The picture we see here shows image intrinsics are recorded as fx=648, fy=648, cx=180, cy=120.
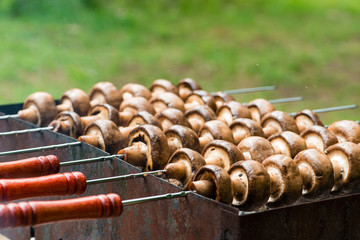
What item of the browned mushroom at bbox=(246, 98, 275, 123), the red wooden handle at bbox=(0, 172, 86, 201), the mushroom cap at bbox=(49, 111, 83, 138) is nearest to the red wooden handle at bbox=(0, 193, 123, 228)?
the red wooden handle at bbox=(0, 172, 86, 201)

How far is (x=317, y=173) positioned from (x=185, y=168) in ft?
1.37

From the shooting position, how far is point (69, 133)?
8.24ft

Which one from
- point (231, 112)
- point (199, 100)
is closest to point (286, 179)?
point (231, 112)

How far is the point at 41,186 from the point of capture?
161cm

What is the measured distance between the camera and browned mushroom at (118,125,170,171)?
2.11 meters

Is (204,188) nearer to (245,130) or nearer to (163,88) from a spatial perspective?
(245,130)

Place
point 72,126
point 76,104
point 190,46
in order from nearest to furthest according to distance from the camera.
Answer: point 72,126, point 76,104, point 190,46

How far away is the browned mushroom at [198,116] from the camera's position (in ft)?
8.52

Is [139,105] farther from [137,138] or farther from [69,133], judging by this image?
[137,138]

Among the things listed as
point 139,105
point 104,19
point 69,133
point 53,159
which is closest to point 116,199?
point 53,159

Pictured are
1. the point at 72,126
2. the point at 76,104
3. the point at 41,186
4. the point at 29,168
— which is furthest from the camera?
the point at 76,104

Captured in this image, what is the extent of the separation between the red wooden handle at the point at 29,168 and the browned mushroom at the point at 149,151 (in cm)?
36

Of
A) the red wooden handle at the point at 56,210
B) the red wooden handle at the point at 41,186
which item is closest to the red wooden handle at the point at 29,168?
the red wooden handle at the point at 41,186

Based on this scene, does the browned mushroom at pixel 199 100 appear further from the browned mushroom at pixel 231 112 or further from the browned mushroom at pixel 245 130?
the browned mushroom at pixel 245 130
